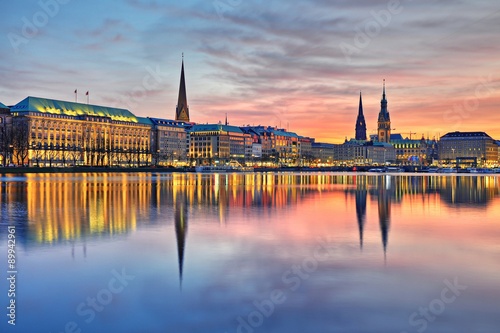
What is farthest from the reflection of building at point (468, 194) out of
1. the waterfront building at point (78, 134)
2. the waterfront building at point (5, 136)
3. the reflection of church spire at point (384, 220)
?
the waterfront building at point (78, 134)

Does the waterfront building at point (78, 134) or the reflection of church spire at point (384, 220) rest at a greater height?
→ the waterfront building at point (78, 134)

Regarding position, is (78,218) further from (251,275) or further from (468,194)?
(468,194)

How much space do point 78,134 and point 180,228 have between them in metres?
148

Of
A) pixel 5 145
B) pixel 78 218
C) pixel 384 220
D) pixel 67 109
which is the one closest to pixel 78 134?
pixel 67 109

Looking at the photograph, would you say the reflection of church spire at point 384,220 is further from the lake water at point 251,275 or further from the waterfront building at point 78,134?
the waterfront building at point 78,134

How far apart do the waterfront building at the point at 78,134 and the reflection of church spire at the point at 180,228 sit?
4302 inches

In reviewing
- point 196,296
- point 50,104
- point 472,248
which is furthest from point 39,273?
point 50,104

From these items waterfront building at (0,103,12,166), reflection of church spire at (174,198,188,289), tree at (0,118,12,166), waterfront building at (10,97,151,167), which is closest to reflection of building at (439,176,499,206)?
reflection of church spire at (174,198,188,289)

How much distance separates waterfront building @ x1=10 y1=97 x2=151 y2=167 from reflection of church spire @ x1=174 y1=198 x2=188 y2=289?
109m

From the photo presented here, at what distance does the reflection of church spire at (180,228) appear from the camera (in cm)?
1387

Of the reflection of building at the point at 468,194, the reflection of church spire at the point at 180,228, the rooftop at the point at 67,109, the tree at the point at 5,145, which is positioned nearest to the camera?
the reflection of church spire at the point at 180,228

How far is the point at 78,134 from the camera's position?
159625 millimetres

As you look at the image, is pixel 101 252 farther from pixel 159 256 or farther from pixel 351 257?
pixel 351 257

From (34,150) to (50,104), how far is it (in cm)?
1801
